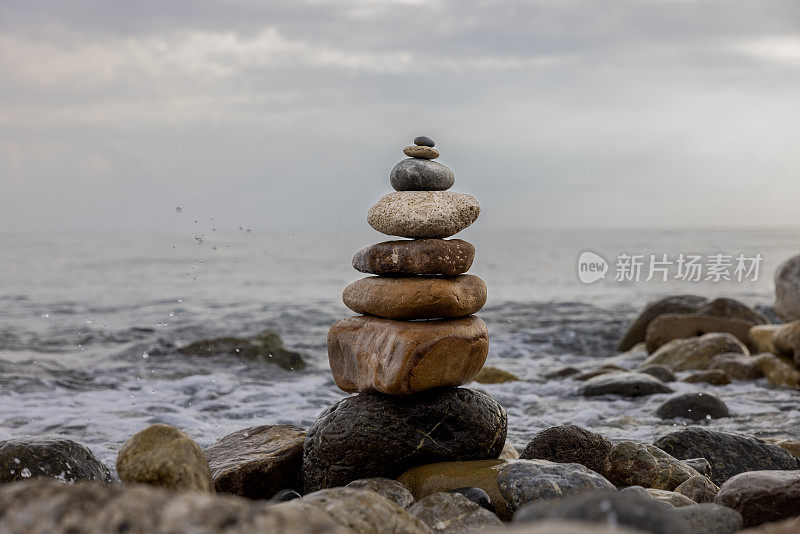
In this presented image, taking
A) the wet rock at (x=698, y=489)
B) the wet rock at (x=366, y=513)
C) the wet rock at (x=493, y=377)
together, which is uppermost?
the wet rock at (x=366, y=513)

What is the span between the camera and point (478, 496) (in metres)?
4.76

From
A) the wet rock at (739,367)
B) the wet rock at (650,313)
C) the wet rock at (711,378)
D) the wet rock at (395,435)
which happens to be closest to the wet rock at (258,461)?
the wet rock at (395,435)

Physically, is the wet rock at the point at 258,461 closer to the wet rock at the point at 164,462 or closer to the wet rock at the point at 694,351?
the wet rock at the point at 164,462

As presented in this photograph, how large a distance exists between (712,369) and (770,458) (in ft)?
16.7

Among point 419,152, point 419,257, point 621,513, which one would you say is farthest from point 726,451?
point 621,513

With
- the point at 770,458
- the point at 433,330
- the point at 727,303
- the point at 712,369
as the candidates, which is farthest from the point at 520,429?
the point at 727,303

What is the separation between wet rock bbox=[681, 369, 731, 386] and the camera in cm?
1070

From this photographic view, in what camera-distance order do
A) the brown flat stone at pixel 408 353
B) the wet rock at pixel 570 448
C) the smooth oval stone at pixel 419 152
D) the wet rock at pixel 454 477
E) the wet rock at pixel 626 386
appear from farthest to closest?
the wet rock at pixel 626 386 < the smooth oval stone at pixel 419 152 < the wet rock at pixel 570 448 < the brown flat stone at pixel 408 353 < the wet rock at pixel 454 477

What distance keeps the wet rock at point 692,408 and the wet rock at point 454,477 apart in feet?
13.2

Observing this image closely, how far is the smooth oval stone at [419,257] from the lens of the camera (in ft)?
19.1

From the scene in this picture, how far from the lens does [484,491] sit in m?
4.95

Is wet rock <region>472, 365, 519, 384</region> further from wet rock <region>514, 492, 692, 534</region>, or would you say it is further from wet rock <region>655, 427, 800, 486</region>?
wet rock <region>514, 492, 692, 534</region>

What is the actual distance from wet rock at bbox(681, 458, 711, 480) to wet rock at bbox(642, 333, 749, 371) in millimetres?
5589

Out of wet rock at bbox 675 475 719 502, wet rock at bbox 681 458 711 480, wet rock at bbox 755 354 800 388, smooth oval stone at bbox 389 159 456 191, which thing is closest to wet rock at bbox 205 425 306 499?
smooth oval stone at bbox 389 159 456 191
